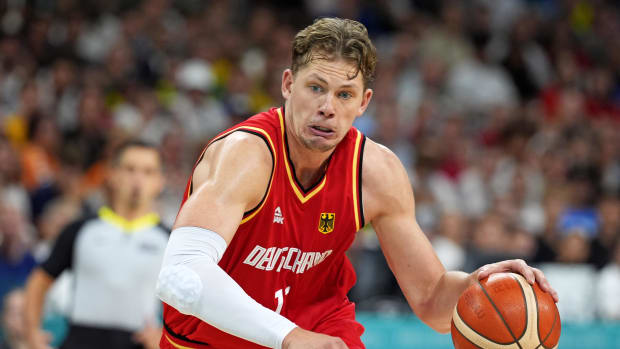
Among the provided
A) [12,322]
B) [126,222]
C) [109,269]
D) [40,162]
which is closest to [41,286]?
[109,269]

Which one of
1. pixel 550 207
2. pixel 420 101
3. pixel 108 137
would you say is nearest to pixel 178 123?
pixel 108 137

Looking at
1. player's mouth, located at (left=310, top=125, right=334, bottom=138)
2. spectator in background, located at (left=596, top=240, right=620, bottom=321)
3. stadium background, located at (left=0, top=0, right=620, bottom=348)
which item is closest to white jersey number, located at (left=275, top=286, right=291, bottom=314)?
player's mouth, located at (left=310, top=125, right=334, bottom=138)

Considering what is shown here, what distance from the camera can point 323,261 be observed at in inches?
156

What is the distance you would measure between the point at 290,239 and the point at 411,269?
0.68 m

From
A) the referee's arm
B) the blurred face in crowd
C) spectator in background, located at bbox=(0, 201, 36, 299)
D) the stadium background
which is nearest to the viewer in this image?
the referee's arm

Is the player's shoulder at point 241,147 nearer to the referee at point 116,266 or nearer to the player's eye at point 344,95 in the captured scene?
the player's eye at point 344,95

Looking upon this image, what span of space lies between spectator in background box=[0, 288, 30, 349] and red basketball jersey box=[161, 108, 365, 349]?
3.68 meters

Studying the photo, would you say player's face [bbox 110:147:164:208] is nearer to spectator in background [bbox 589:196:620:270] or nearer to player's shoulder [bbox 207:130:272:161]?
player's shoulder [bbox 207:130:272:161]

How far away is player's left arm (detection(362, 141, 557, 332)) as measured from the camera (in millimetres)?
3986

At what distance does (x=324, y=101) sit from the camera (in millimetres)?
3602

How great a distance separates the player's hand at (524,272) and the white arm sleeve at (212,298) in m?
0.96

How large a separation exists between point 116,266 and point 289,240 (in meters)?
2.73

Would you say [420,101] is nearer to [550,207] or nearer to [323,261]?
[550,207]

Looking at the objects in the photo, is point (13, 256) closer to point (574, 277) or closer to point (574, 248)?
point (574, 277)
